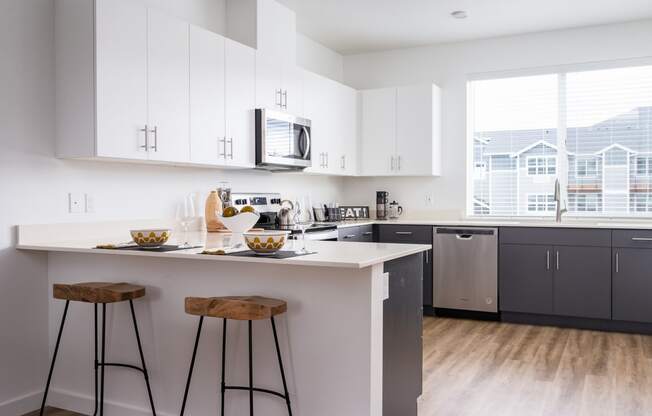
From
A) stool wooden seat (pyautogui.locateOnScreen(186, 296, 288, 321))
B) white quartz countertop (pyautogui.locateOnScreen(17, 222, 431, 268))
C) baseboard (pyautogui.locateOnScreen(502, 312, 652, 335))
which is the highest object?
white quartz countertop (pyautogui.locateOnScreen(17, 222, 431, 268))

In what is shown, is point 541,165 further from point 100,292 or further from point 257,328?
point 100,292

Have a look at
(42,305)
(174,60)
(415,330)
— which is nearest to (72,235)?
(42,305)

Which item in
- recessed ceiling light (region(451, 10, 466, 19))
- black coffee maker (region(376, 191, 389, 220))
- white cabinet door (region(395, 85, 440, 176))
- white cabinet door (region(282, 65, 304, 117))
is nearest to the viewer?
white cabinet door (region(282, 65, 304, 117))

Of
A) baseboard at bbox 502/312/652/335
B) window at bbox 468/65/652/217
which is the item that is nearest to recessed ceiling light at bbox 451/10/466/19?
window at bbox 468/65/652/217

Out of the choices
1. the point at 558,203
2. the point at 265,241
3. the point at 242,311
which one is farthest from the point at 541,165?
the point at 242,311

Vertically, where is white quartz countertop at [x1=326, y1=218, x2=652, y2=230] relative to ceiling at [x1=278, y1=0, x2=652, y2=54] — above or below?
below

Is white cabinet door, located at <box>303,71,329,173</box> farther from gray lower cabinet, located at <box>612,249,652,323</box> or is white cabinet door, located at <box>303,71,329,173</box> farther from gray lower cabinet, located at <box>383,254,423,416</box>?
gray lower cabinet, located at <box>612,249,652,323</box>

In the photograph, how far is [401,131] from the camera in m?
5.73

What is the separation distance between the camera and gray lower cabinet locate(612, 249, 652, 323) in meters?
4.58

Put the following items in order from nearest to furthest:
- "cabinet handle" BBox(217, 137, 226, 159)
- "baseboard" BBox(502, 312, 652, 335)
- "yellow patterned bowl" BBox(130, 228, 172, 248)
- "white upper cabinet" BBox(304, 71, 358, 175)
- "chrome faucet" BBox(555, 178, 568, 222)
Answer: "yellow patterned bowl" BBox(130, 228, 172, 248) → "cabinet handle" BBox(217, 137, 226, 159) → "baseboard" BBox(502, 312, 652, 335) → "white upper cabinet" BBox(304, 71, 358, 175) → "chrome faucet" BBox(555, 178, 568, 222)

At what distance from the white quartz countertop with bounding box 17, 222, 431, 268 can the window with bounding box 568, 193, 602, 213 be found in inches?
117

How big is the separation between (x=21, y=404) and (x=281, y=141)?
239 centimetres

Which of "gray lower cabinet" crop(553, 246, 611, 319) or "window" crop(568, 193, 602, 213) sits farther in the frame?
"window" crop(568, 193, 602, 213)

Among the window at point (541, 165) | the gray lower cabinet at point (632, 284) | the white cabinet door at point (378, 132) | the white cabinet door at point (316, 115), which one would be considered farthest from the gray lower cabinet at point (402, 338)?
the window at point (541, 165)
